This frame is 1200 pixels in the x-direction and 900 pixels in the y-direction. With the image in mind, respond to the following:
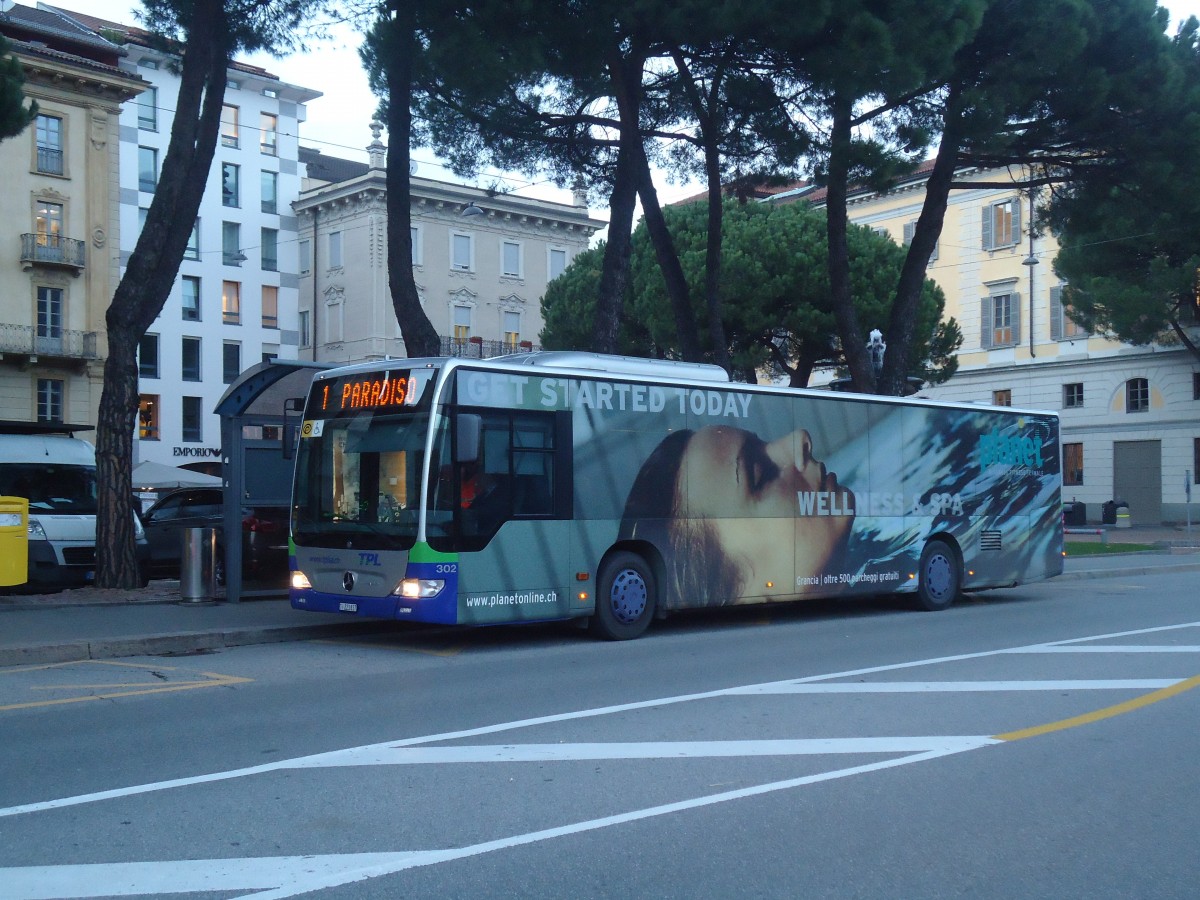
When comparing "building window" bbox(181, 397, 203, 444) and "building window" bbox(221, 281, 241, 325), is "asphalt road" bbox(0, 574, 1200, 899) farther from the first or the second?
"building window" bbox(221, 281, 241, 325)

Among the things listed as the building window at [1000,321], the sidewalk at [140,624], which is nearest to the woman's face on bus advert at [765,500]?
the sidewalk at [140,624]

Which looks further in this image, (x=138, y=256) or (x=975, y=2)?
(x=975, y=2)

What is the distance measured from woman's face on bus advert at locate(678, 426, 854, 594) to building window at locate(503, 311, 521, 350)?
150ft

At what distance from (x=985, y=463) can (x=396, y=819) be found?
13.9 metres

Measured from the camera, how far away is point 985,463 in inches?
712

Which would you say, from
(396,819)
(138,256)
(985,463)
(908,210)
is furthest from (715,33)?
(908,210)

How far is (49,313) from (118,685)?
35.9 m

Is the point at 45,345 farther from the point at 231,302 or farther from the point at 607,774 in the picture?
the point at 607,774

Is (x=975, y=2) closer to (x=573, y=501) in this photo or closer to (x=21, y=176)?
(x=573, y=501)

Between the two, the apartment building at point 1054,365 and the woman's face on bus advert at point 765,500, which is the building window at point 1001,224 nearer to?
the apartment building at point 1054,365

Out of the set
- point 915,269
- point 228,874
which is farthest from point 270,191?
point 228,874

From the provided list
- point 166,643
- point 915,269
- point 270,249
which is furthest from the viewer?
point 270,249

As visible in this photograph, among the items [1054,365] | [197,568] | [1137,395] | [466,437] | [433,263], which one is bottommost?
[197,568]

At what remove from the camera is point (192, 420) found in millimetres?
55094
